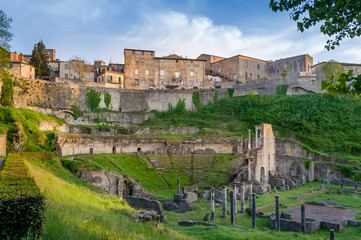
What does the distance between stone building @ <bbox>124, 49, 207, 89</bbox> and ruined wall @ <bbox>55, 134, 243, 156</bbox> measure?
21.9m

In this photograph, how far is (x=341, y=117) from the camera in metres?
44.5

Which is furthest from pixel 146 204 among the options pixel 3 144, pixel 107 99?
pixel 107 99

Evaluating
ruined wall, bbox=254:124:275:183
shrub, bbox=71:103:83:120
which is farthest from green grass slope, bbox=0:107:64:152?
ruined wall, bbox=254:124:275:183

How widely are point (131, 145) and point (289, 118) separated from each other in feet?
83.0

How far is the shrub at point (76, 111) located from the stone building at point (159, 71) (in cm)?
1396

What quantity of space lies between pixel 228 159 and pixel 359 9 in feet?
108

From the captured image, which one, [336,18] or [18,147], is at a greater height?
[336,18]

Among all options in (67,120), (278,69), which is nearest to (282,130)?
(278,69)

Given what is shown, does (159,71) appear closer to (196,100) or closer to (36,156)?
(196,100)

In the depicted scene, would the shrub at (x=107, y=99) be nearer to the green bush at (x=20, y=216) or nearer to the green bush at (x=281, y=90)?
the green bush at (x=281, y=90)

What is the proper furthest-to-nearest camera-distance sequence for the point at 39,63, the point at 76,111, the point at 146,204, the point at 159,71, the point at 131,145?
1. the point at 159,71
2. the point at 39,63
3. the point at 76,111
4. the point at 131,145
5. the point at 146,204

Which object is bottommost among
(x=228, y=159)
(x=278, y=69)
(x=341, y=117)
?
(x=228, y=159)

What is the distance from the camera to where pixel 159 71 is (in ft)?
202

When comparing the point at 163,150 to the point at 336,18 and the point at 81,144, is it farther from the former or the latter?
the point at 336,18
